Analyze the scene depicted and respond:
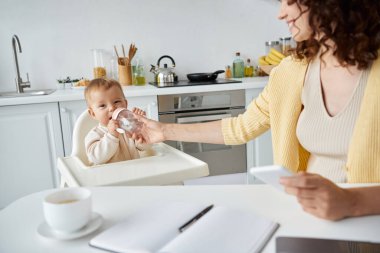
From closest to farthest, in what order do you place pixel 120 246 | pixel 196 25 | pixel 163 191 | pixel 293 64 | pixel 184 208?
1. pixel 120 246
2. pixel 184 208
3. pixel 163 191
4. pixel 293 64
5. pixel 196 25

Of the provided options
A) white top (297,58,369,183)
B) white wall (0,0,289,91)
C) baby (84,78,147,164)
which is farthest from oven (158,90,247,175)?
white top (297,58,369,183)

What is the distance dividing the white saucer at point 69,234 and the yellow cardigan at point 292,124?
2.30ft

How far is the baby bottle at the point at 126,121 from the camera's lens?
4.41 feet

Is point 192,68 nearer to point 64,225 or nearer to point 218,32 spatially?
point 218,32

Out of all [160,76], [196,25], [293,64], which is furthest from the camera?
[196,25]

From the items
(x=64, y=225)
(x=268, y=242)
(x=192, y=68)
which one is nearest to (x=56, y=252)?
(x=64, y=225)

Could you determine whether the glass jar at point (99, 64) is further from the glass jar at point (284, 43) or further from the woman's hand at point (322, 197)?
the woman's hand at point (322, 197)

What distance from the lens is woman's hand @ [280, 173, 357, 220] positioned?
685 mm

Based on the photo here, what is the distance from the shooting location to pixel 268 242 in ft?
2.06

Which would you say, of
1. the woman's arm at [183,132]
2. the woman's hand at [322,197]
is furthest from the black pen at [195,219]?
the woman's arm at [183,132]

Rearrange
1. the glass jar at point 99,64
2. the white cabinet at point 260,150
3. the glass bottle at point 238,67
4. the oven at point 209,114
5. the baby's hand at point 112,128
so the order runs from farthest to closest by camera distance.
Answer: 1. the glass bottle at point 238,67
2. the glass jar at point 99,64
3. the white cabinet at point 260,150
4. the oven at point 209,114
5. the baby's hand at point 112,128

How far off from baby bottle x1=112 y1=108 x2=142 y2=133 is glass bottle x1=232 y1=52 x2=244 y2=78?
2095 mm

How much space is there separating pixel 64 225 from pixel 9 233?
13 centimetres

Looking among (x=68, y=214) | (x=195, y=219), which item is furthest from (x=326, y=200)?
(x=68, y=214)
